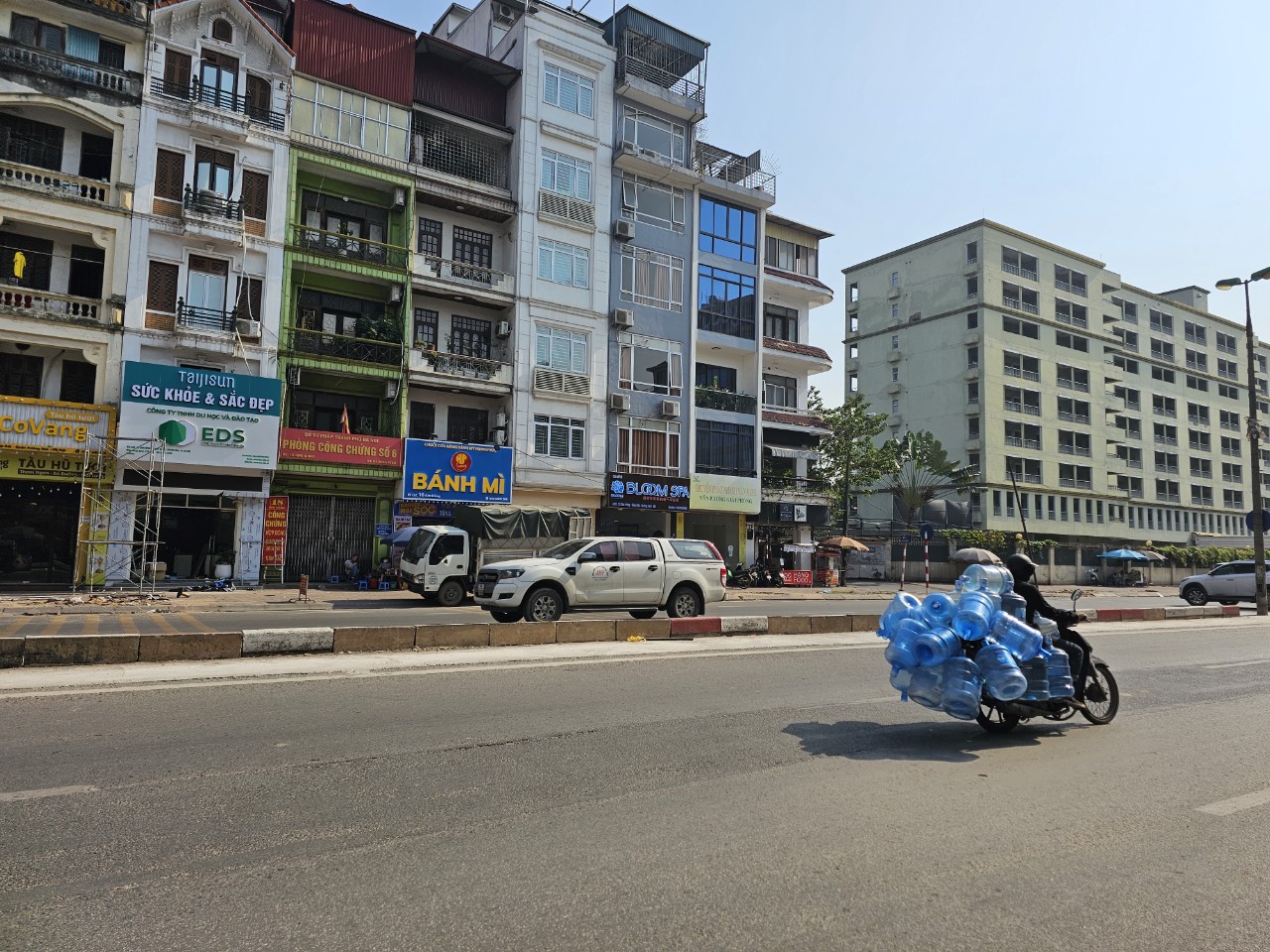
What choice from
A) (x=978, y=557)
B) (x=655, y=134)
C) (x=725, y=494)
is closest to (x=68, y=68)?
(x=655, y=134)

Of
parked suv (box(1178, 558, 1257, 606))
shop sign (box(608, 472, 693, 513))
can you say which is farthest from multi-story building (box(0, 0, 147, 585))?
parked suv (box(1178, 558, 1257, 606))

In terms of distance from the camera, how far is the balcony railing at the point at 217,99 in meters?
25.3

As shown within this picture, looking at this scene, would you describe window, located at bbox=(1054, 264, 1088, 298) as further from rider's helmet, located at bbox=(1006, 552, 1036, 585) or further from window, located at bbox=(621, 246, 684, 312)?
rider's helmet, located at bbox=(1006, 552, 1036, 585)

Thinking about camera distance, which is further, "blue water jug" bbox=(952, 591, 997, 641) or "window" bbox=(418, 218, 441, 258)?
"window" bbox=(418, 218, 441, 258)

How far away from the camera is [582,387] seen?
3234cm

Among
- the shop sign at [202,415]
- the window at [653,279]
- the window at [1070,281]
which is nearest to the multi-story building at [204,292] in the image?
the shop sign at [202,415]

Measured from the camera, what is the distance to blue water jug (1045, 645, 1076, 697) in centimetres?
692

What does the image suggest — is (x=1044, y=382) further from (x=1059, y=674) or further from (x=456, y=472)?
(x=1059, y=674)

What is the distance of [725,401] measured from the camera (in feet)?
120

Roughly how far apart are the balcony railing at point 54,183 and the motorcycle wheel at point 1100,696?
88.9ft

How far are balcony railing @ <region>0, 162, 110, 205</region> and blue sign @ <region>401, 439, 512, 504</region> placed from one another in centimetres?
1122

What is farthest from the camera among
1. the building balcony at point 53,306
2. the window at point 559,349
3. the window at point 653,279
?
the window at point 653,279

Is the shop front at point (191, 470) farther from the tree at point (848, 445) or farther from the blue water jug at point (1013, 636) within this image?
the tree at point (848, 445)

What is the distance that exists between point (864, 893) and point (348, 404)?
1095 inches
